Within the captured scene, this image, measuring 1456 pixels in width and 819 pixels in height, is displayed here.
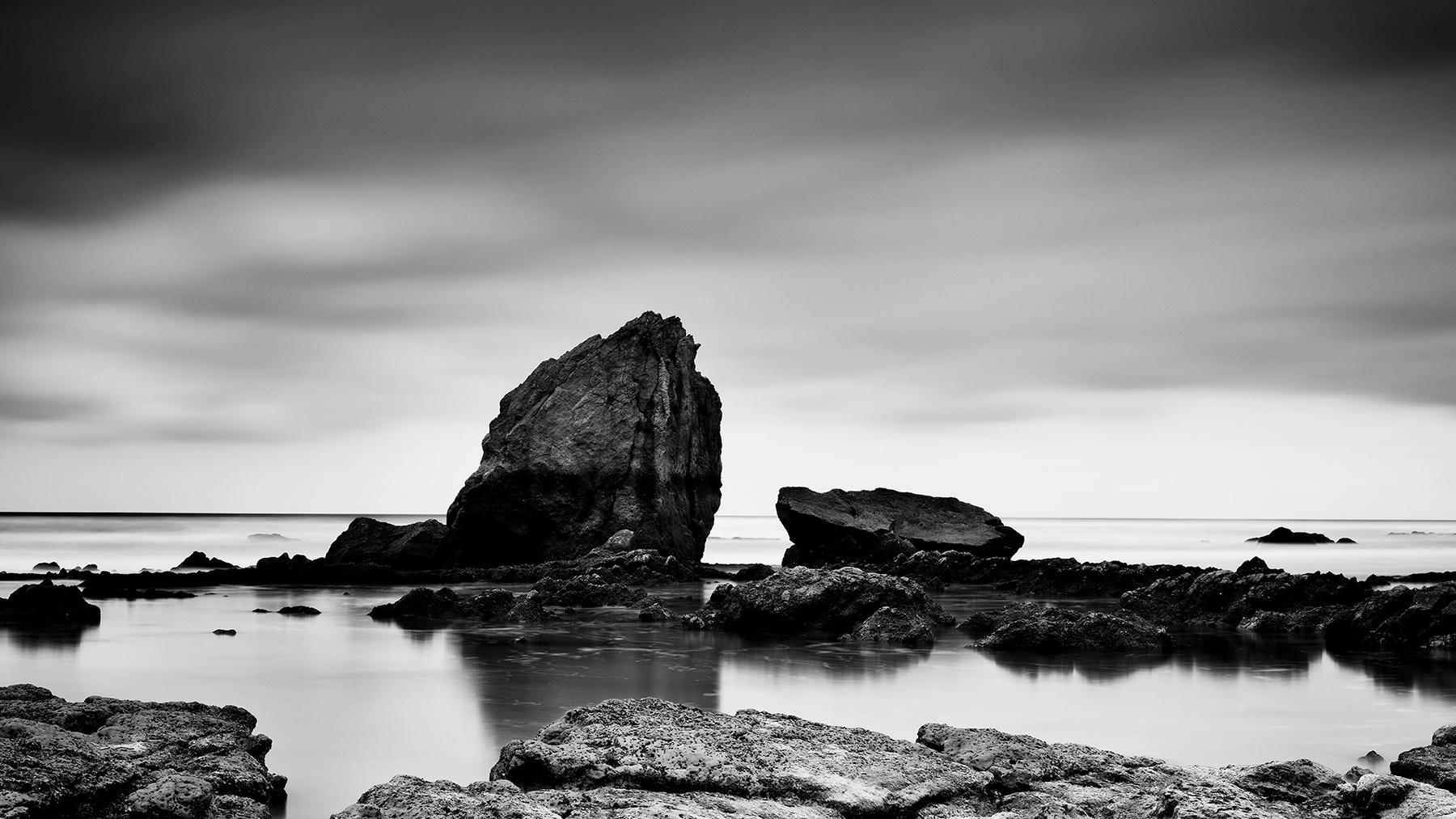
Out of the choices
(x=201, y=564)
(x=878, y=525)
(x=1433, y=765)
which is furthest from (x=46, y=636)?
(x=878, y=525)

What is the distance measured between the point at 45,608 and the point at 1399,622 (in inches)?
936

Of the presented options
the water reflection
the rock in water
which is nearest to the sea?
the water reflection

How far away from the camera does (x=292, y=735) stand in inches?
412

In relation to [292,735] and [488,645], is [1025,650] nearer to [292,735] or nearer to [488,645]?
[488,645]

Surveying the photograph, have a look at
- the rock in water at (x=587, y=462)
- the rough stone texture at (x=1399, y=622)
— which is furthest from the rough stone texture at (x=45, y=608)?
the rough stone texture at (x=1399, y=622)

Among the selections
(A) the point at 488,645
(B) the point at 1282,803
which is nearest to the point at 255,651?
(A) the point at 488,645

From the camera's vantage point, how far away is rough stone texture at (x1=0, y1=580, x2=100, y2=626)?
21.0m

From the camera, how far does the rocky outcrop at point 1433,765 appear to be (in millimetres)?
7441

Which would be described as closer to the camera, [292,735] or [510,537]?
[292,735]

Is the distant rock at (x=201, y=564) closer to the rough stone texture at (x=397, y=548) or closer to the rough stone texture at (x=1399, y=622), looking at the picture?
the rough stone texture at (x=397, y=548)

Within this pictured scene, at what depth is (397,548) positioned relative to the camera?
4359 cm

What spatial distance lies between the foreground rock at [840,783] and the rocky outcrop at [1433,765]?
3.29ft

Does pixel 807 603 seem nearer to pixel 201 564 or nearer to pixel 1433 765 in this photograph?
pixel 1433 765

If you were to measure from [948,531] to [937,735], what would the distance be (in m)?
37.7
